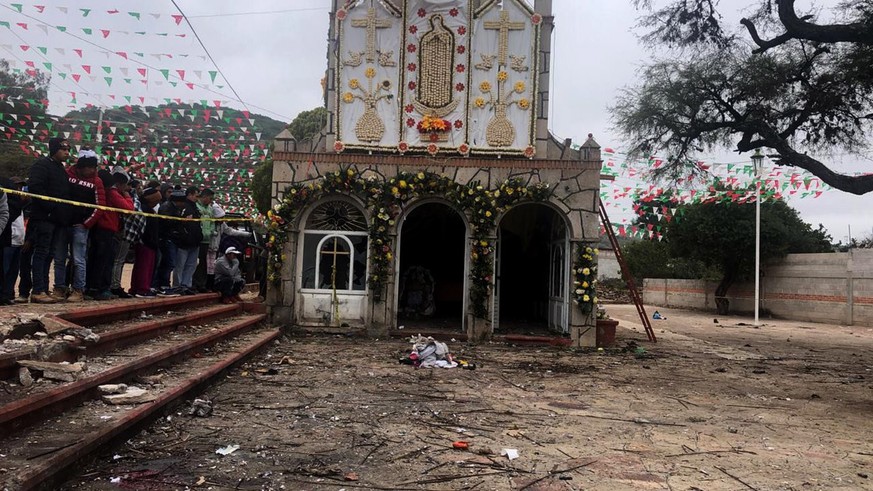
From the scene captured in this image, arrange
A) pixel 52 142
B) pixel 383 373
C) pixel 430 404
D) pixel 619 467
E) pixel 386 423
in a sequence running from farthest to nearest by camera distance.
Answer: pixel 383 373
pixel 52 142
pixel 430 404
pixel 386 423
pixel 619 467

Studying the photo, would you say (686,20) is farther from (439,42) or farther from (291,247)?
(291,247)

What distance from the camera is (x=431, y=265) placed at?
15.3 meters

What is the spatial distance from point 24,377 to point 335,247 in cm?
768

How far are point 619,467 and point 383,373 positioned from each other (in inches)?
156

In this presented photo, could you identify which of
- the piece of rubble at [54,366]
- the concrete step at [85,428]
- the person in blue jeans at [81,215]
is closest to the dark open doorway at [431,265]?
the person in blue jeans at [81,215]

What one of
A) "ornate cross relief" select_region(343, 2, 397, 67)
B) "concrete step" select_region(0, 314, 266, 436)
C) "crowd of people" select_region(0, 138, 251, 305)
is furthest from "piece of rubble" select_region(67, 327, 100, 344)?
"ornate cross relief" select_region(343, 2, 397, 67)

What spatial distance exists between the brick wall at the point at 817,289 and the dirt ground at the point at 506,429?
12.6m

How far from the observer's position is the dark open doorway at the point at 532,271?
1208 cm

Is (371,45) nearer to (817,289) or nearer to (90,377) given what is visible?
(90,377)

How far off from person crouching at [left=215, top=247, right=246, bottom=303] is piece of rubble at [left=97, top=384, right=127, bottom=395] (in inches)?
219

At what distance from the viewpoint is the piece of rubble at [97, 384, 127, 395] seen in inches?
174

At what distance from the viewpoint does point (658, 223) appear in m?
22.4

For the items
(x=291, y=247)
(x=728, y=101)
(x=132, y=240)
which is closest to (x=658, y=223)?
(x=728, y=101)

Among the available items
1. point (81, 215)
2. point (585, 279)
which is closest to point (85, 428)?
point (81, 215)
